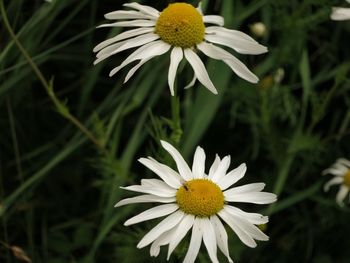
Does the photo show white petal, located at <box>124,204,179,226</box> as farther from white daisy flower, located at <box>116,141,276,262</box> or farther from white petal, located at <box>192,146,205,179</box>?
white petal, located at <box>192,146,205,179</box>

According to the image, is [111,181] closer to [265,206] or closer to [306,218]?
[265,206]

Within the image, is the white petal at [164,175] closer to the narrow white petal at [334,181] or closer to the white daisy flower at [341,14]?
the white daisy flower at [341,14]

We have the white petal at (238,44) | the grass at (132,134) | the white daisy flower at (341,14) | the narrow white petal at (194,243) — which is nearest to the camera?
the narrow white petal at (194,243)

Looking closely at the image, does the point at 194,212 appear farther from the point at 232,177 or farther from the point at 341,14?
the point at 341,14

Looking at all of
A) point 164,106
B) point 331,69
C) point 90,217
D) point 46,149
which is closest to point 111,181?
point 90,217

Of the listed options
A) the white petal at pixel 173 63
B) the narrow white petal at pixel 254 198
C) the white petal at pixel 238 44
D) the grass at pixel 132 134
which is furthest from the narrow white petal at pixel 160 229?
the grass at pixel 132 134

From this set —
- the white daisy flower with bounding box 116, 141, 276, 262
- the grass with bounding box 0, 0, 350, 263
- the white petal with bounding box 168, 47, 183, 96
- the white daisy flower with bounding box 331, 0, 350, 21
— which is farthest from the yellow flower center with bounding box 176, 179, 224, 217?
the white daisy flower with bounding box 331, 0, 350, 21

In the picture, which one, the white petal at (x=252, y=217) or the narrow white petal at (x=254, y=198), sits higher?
the narrow white petal at (x=254, y=198)
